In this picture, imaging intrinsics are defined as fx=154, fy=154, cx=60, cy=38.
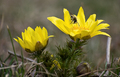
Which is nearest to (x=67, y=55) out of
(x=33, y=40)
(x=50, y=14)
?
(x=33, y=40)

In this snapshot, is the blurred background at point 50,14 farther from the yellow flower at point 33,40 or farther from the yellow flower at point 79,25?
the yellow flower at point 33,40

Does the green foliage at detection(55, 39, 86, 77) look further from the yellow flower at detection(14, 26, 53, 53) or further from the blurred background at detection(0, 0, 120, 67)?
the blurred background at detection(0, 0, 120, 67)

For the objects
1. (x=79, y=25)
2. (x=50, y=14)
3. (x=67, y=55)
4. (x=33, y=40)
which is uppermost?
(x=50, y=14)

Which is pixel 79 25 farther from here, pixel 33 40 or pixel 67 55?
pixel 33 40

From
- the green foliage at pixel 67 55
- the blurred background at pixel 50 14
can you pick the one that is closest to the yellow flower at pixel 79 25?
the green foliage at pixel 67 55

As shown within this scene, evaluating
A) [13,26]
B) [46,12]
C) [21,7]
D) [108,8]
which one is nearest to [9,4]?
[21,7]

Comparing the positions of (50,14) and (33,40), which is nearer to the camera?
(33,40)

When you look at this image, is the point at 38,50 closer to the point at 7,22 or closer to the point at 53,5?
the point at 7,22

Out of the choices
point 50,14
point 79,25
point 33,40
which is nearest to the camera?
point 33,40

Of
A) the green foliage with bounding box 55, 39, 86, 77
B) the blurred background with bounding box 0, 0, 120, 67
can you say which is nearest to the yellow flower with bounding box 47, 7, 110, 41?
the green foliage with bounding box 55, 39, 86, 77
